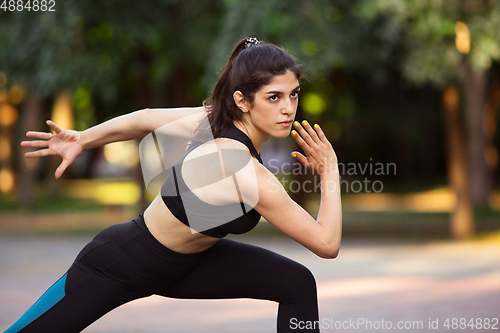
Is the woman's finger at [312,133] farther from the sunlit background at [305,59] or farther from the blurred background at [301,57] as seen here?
the blurred background at [301,57]

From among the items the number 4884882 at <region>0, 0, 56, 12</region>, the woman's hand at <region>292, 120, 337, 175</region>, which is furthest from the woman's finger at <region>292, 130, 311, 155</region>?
the number 4884882 at <region>0, 0, 56, 12</region>

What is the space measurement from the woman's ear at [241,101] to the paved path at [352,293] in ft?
10.4

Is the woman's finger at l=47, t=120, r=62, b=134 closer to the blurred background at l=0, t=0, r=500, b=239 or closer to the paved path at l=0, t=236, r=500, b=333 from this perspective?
the paved path at l=0, t=236, r=500, b=333

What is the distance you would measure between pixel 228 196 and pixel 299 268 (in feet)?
2.02

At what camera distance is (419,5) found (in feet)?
29.3

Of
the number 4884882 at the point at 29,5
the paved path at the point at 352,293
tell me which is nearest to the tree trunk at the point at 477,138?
the paved path at the point at 352,293

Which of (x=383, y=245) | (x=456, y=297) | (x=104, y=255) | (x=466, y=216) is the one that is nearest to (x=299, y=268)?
(x=104, y=255)

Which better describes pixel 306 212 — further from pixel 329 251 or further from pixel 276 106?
pixel 276 106

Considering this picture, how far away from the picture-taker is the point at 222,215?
101 inches

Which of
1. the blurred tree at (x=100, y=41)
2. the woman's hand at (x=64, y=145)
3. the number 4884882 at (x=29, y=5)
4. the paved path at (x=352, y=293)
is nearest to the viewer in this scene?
the woman's hand at (x=64, y=145)

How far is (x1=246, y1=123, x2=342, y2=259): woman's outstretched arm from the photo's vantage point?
8.11ft

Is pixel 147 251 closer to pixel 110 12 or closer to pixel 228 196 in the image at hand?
pixel 228 196

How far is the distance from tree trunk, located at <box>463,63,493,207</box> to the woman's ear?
14977mm

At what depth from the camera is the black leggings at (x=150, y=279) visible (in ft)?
8.47
